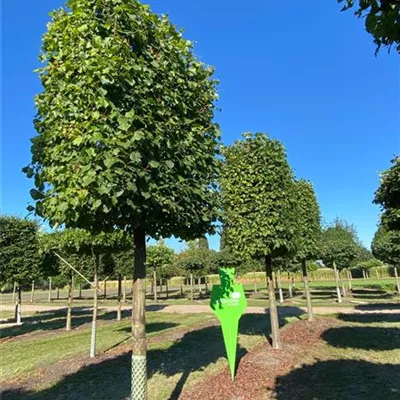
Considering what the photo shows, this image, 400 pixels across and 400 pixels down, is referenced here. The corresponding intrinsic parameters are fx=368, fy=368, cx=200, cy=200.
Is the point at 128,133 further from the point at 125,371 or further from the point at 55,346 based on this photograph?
the point at 55,346

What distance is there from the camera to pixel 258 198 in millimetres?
8320

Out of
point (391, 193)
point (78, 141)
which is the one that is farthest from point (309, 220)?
point (78, 141)

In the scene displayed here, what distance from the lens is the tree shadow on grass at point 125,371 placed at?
5.97m

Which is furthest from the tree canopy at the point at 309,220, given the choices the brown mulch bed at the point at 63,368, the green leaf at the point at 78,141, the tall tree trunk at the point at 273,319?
the green leaf at the point at 78,141

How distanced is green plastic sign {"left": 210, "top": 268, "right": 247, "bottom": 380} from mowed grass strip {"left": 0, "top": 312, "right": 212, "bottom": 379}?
419 centimetres

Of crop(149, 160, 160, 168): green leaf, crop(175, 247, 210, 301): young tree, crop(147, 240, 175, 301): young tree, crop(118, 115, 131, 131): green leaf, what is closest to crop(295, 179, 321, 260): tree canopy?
crop(149, 160, 160, 168): green leaf

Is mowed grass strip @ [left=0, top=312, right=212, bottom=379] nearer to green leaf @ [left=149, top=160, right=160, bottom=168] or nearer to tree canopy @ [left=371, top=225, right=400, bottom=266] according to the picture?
green leaf @ [left=149, top=160, right=160, bottom=168]

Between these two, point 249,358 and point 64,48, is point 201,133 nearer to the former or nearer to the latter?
point 64,48

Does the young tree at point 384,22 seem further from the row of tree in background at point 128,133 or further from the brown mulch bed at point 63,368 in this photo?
the brown mulch bed at point 63,368

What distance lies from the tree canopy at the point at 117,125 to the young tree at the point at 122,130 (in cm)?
1

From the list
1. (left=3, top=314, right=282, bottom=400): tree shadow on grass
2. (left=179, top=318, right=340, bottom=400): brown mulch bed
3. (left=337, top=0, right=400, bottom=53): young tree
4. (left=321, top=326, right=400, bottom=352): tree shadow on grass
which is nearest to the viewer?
(left=337, top=0, right=400, bottom=53): young tree

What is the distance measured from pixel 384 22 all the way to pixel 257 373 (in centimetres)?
612

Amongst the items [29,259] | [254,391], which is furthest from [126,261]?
[254,391]

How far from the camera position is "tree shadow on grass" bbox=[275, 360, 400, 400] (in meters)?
5.38
